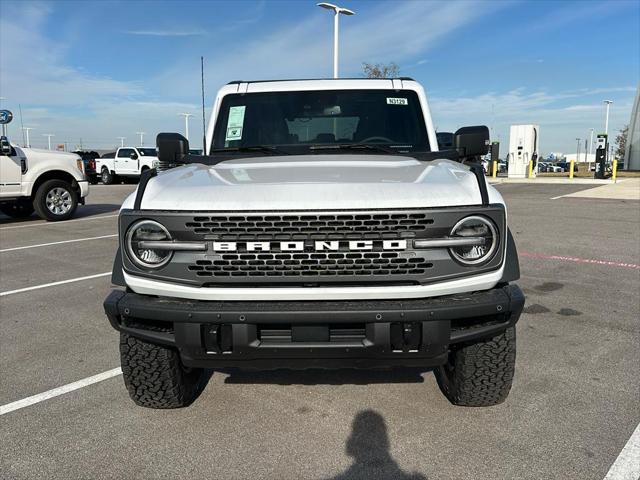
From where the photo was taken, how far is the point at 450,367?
122 inches

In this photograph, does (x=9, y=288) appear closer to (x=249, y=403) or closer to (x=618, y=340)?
(x=249, y=403)

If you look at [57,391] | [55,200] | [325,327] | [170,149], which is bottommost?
[57,391]

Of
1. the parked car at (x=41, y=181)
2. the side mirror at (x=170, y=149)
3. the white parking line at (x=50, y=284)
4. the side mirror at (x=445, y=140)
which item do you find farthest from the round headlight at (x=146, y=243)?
the parked car at (x=41, y=181)

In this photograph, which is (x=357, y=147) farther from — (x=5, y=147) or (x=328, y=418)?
(x=5, y=147)

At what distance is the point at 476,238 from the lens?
2473mm

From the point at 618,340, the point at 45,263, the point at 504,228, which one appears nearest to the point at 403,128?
the point at 504,228

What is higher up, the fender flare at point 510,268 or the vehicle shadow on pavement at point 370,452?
the fender flare at point 510,268

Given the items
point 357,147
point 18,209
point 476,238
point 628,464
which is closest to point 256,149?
point 357,147

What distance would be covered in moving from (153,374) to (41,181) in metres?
10.6

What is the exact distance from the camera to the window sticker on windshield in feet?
13.1

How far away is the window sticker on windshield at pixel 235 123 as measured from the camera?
13.1ft

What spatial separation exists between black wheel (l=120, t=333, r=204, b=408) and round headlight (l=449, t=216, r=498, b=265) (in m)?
1.57

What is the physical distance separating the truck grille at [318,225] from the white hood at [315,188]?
5 cm

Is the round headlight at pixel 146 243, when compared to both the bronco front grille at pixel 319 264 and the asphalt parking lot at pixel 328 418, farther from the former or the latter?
the asphalt parking lot at pixel 328 418
